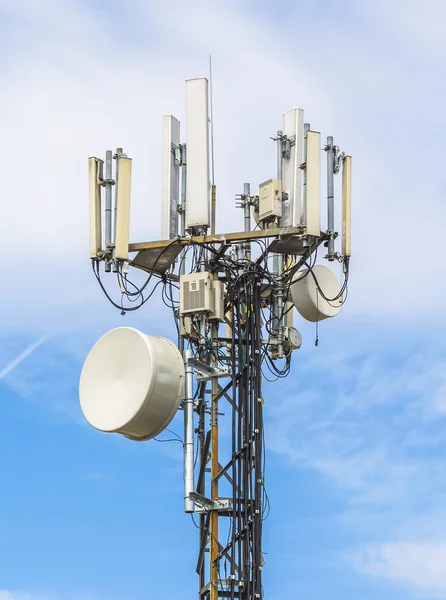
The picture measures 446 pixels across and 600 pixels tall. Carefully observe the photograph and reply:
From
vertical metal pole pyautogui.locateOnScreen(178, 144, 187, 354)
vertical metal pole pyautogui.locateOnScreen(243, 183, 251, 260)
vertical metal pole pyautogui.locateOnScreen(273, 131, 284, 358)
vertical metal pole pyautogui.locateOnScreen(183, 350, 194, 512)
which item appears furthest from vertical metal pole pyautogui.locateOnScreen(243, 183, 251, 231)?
vertical metal pole pyautogui.locateOnScreen(183, 350, 194, 512)

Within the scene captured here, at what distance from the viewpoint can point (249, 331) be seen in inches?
1070

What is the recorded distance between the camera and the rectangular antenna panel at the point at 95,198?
2755cm

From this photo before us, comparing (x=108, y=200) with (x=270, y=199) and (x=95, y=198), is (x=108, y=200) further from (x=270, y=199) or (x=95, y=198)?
(x=270, y=199)

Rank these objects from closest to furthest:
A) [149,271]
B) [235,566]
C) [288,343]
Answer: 1. [235,566]
2. [149,271]
3. [288,343]

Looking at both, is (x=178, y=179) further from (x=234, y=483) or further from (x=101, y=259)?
(x=234, y=483)

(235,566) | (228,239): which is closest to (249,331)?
(228,239)

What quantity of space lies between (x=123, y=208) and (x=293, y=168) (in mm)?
2898

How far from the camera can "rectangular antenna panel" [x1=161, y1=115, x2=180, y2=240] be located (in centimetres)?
2789

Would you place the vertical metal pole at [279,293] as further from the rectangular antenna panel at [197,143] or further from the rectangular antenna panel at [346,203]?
the rectangular antenna panel at [197,143]

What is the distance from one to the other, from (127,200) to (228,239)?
1.89 meters

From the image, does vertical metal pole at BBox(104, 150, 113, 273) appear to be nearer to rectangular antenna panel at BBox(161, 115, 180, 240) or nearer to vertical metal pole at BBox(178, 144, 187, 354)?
rectangular antenna panel at BBox(161, 115, 180, 240)

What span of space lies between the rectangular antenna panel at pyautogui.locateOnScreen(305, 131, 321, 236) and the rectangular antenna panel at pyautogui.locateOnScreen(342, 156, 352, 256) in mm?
869

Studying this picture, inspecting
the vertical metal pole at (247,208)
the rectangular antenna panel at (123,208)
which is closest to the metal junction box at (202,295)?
the rectangular antenna panel at (123,208)

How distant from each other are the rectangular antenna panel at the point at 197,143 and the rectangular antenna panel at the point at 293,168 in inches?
52.2
